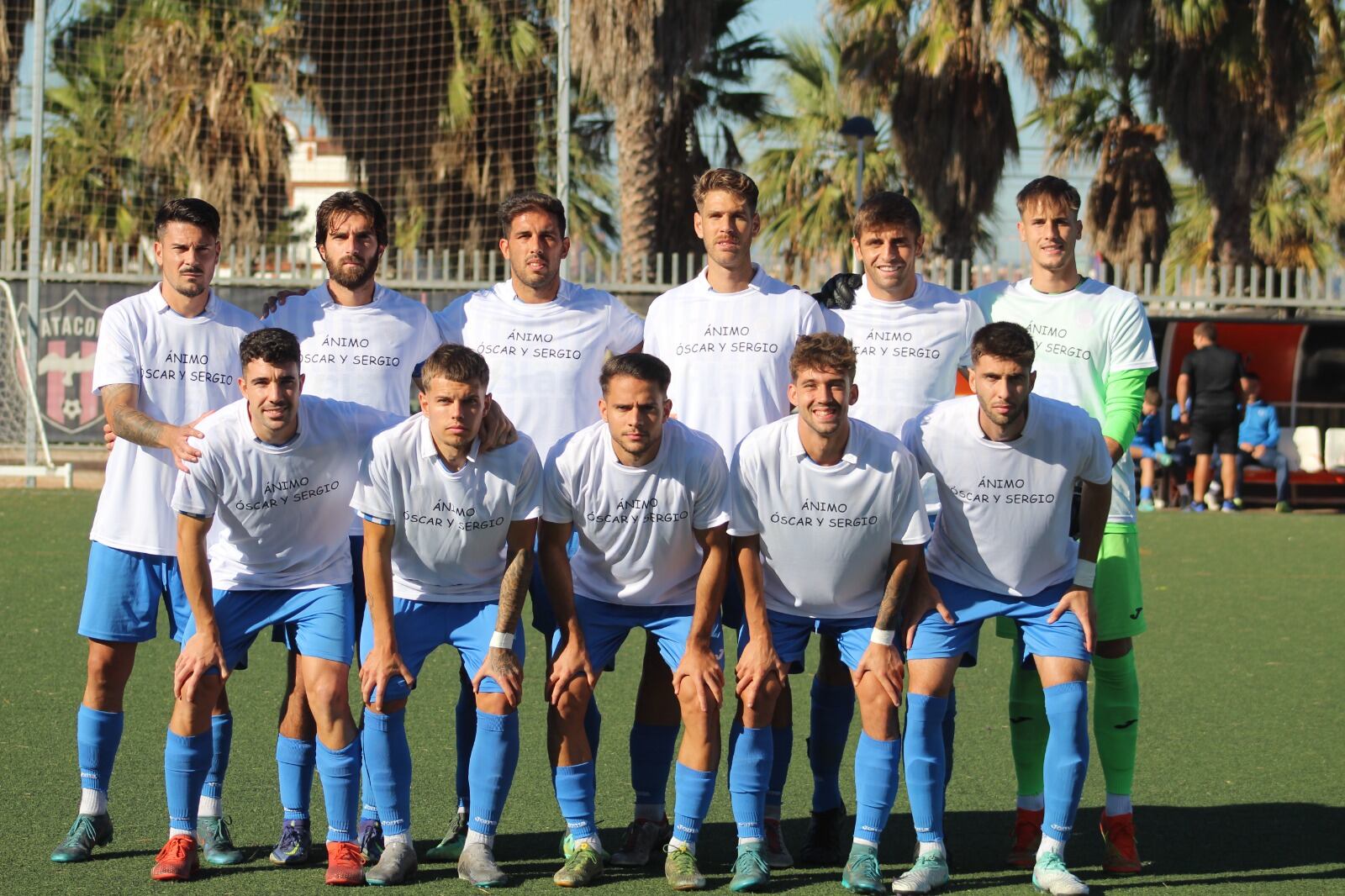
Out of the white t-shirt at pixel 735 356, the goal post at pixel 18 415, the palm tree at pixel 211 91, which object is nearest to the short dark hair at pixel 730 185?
the white t-shirt at pixel 735 356

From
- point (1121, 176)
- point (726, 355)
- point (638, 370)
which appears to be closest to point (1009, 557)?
point (726, 355)

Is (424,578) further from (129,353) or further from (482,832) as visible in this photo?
(129,353)

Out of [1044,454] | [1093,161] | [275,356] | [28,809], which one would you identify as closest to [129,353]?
[275,356]

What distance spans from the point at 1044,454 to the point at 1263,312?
1472 centimetres

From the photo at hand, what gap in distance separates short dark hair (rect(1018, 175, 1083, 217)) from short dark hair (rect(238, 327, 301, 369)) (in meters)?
2.40

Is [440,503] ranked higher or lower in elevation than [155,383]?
lower

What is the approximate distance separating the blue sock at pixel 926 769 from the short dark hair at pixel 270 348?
2114mm

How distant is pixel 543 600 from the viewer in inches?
208

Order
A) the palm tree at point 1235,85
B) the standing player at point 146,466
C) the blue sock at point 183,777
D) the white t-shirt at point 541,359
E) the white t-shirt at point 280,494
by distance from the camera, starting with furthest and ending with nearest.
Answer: the palm tree at point 1235,85 → the white t-shirt at point 541,359 → the standing player at point 146,466 → the white t-shirt at point 280,494 → the blue sock at point 183,777

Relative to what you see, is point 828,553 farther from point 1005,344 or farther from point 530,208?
point 530,208

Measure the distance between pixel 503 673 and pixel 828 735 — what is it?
1137 mm

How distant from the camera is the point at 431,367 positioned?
15.6 ft

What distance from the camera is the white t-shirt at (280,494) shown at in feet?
15.7

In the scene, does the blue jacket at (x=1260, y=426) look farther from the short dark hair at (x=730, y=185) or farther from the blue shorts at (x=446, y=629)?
the blue shorts at (x=446, y=629)
